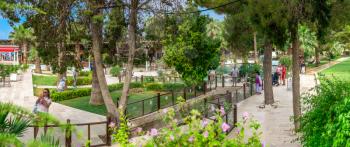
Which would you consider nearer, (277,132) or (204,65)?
(277,132)

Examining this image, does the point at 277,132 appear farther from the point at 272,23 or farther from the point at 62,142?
the point at 62,142

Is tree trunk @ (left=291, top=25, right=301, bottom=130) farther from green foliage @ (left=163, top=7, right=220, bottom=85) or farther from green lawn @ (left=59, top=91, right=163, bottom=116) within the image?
green foliage @ (left=163, top=7, right=220, bottom=85)

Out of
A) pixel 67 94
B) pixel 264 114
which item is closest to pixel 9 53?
pixel 67 94

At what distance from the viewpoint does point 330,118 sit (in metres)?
5.94

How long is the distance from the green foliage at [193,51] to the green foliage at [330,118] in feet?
43.7

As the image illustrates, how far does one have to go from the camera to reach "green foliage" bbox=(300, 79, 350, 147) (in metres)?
5.39

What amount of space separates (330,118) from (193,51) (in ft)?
47.8

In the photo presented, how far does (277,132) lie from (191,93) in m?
9.81

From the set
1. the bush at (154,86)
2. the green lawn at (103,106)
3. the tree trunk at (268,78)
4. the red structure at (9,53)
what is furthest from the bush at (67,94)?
the red structure at (9,53)

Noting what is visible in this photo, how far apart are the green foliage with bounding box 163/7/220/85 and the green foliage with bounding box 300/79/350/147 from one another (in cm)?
1333

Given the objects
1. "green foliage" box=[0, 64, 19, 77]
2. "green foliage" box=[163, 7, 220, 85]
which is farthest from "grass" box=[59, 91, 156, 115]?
"green foliage" box=[0, 64, 19, 77]

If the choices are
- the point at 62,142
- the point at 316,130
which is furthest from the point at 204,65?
the point at 316,130

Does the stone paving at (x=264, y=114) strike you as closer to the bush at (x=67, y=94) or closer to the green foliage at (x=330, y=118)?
the bush at (x=67, y=94)

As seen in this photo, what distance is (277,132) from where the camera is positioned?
438 inches
